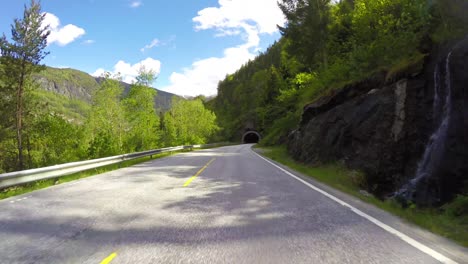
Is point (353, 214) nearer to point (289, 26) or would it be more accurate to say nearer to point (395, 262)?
point (395, 262)

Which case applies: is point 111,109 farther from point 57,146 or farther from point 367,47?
point 367,47

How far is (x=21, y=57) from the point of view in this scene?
1168 inches

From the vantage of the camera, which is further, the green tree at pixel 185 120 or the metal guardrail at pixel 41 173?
the green tree at pixel 185 120

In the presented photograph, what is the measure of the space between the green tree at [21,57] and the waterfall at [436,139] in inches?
1219

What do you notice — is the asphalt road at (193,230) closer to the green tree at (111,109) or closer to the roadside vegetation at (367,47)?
the roadside vegetation at (367,47)

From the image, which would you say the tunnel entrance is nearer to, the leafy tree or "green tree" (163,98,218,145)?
"green tree" (163,98,218,145)

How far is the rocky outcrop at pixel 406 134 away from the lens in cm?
859

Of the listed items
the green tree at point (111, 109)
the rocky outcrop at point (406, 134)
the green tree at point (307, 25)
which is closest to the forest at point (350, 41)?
the green tree at point (307, 25)

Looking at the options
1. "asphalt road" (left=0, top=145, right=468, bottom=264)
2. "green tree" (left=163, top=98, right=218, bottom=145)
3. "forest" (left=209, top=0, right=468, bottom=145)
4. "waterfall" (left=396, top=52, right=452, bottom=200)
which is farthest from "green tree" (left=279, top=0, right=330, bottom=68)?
"green tree" (left=163, top=98, right=218, bottom=145)

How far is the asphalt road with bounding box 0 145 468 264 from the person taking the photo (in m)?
3.90

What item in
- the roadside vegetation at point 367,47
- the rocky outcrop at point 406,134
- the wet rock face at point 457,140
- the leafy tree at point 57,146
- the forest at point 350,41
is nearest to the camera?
the roadside vegetation at point 367,47

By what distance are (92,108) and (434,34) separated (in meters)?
43.5

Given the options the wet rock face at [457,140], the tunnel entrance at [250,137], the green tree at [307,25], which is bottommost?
the tunnel entrance at [250,137]

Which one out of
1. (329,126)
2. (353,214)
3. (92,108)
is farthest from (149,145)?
(353,214)
